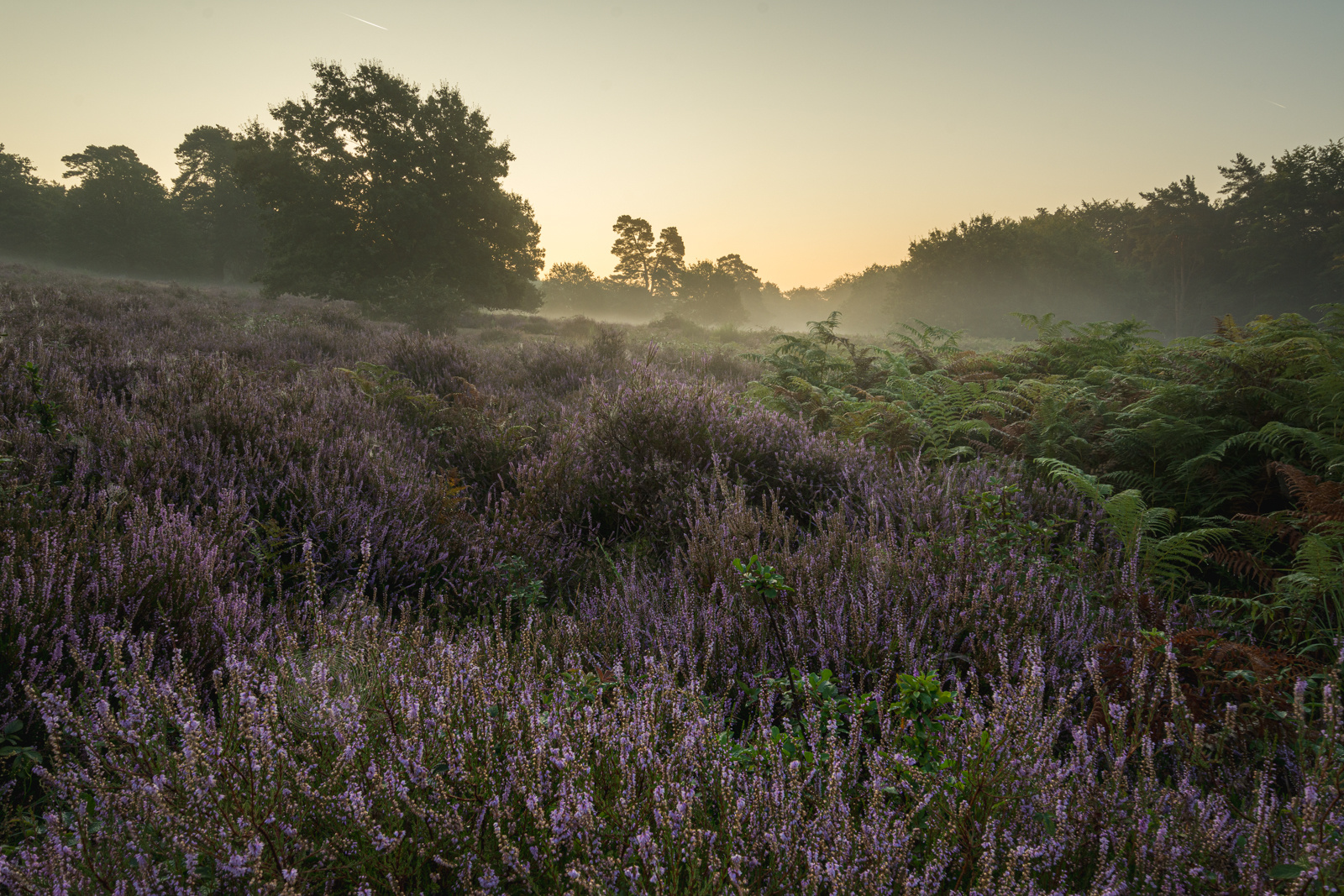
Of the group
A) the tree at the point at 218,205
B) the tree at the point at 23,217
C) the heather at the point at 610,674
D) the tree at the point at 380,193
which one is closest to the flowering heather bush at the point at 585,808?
the heather at the point at 610,674

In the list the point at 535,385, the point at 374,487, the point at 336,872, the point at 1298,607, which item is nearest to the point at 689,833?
the point at 336,872

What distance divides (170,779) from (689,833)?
1018mm

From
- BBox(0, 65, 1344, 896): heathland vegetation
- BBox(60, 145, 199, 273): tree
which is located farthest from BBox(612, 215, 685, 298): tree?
BBox(0, 65, 1344, 896): heathland vegetation

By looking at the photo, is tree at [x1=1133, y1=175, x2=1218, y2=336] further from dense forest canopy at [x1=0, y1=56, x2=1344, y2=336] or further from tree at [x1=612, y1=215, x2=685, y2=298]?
tree at [x1=612, y1=215, x2=685, y2=298]

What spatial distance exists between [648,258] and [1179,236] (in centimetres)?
4097

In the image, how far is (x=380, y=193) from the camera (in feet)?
76.5

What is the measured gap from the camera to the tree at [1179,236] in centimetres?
3616

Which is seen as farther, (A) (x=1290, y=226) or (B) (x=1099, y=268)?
(B) (x=1099, y=268)

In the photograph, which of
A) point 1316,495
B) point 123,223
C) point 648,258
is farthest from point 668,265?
point 1316,495

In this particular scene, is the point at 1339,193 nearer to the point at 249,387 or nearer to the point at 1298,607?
the point at 1298,607

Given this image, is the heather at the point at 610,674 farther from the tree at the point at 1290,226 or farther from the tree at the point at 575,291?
the tree at the point at 575,291

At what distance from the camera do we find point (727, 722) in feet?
6.05

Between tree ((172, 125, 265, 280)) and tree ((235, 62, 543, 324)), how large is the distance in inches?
867

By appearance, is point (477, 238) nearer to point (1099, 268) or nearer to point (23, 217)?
point (23, 217)
